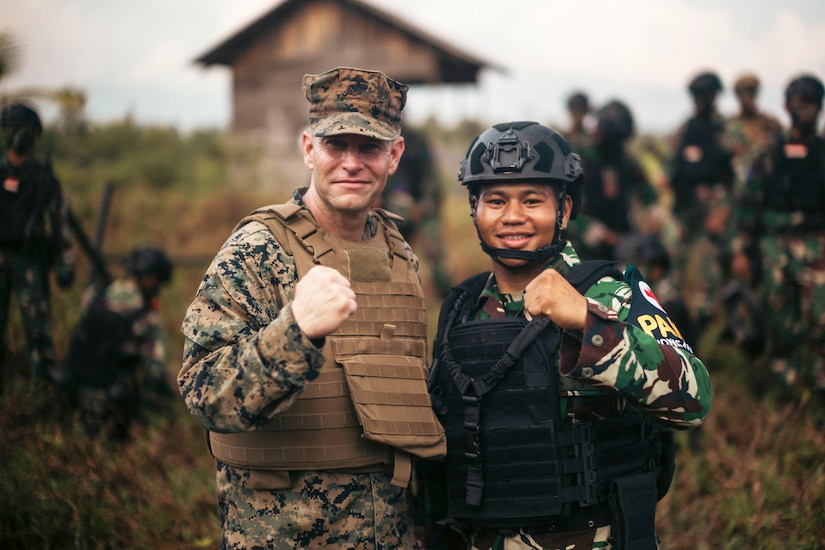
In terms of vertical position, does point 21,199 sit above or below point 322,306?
above

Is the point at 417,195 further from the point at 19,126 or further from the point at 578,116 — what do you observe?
the point at 19,126

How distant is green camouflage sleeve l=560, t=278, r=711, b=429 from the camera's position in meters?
2.33

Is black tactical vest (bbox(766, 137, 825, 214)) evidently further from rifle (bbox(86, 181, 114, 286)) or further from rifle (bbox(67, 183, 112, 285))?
rifle (bbox(86, 181, 114, 286))

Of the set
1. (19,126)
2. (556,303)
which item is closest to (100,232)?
(19,126)

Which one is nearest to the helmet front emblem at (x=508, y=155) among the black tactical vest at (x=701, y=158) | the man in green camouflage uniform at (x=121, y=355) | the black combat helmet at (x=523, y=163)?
the black combat helmet at (x=523, y=163)

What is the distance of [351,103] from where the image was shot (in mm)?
2787

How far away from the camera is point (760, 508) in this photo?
4.46 metres

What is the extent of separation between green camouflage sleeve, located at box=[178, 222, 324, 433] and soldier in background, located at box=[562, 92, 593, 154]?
5.70 metres

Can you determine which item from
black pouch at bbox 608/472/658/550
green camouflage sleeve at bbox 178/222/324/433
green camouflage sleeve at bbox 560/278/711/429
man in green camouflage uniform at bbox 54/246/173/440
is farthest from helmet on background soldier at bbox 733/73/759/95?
green camouflage sleeve at bbox 178/222/324/433

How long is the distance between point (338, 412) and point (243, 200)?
1021 cm

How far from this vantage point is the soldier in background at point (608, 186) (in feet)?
23.1

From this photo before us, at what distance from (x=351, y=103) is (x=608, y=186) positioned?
4826 millimetres

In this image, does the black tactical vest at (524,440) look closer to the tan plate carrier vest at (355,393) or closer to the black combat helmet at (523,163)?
the tan plate carrier vest at (355,393)

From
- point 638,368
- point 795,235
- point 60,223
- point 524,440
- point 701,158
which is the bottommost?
point 524,440
